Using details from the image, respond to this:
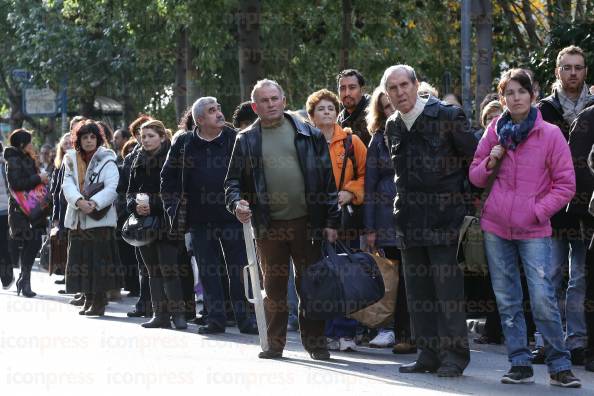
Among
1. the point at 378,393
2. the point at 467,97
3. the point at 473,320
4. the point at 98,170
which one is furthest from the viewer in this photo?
the point at 467,97

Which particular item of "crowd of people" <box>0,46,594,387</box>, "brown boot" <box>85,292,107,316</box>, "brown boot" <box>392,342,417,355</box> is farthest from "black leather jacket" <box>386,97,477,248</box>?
"brown boot" <box>85,292,107,316</box>

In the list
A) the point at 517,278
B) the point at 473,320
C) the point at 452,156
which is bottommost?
the point at 473,320

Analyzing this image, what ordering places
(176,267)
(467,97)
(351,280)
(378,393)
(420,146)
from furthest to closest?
(467,97) < (176,267) < (351,280) < (420,146) < (378,393)

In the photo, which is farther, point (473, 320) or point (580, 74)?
point (473, 320)

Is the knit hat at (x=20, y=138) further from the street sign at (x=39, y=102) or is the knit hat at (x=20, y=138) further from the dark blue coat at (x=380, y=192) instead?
the street sign at (x=39, y=102)

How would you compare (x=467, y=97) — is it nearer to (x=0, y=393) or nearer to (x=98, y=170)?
(x=98, y=170)

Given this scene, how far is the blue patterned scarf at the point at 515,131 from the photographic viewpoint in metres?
9.12

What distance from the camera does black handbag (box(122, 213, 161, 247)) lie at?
13406 millimetres

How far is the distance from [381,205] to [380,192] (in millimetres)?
104

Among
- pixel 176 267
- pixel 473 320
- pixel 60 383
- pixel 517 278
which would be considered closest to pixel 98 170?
pixel 176 267

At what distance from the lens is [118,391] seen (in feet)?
29.9

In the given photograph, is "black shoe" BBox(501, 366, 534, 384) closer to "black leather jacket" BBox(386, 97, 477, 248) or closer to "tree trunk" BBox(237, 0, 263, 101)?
"black leather jacket" BBox(386, 97, 477, 248)

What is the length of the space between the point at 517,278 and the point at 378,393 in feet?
4.03

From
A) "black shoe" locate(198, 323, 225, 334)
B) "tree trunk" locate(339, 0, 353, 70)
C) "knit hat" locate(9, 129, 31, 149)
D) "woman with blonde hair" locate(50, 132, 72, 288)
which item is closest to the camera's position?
"black shoe" locate(198, 323, 225, 334)
